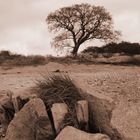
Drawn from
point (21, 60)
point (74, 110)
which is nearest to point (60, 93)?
point (74, 110)

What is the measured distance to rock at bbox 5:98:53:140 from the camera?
8.40 m

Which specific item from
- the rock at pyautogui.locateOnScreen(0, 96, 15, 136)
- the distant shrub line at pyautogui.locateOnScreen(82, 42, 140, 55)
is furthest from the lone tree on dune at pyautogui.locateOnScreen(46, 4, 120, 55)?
the rock at pyautogui.locateOnScreen(0, 96, 15, 136)

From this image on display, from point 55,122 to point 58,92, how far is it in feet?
2.80

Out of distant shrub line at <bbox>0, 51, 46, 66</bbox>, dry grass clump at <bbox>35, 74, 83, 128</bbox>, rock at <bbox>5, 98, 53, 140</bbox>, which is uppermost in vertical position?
dry grass clump at <bbox>35, 74, 83, 128</bbox>

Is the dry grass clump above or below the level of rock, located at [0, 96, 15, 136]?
above

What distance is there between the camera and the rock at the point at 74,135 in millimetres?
7047

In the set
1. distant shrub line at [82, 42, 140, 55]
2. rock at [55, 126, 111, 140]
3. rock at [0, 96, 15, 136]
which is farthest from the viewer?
distant shrub line at [82, 42, 140, 55]

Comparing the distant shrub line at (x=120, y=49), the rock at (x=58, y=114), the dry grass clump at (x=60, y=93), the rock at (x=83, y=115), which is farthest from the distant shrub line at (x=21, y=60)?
the rock at (x=83, y=115)

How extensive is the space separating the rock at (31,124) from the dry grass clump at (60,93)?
34 cm

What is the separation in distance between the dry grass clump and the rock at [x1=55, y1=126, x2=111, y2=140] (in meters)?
0.49

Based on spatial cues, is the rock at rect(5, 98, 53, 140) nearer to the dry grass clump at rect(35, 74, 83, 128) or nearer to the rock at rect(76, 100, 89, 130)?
the dry grass clump at rect(35, 74, 83, 128)

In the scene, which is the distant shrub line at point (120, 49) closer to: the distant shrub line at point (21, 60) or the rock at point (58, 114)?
the distant shrub line at point (21, 60)

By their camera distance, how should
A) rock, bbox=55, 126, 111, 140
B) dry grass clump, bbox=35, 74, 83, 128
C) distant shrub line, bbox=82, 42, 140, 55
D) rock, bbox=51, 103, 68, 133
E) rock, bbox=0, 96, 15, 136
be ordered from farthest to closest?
distant shrub line, bbox=82, 42, 140, 55, rock, bbox=0, 96, 15, 136, dry grass clump, bbox=35, 74, 83, 128, rock, bbox=51, 103, 68, 133, rock, bbox=55, 126, 111, 140

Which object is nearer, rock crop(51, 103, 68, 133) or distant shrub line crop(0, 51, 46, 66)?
rock crop(51, 103, 68, 133)
